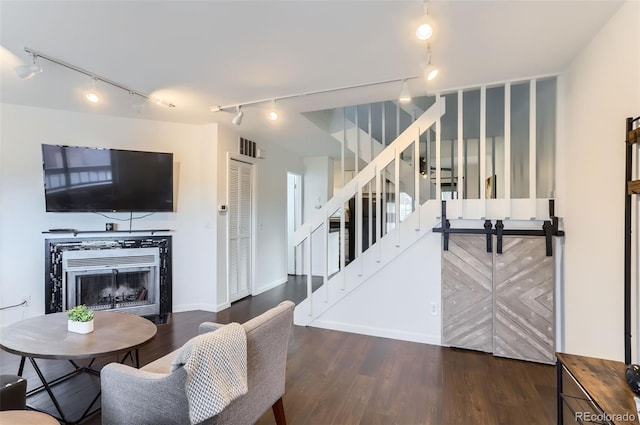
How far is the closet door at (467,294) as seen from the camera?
3057 mm

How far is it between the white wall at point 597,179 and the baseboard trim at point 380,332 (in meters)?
1.13

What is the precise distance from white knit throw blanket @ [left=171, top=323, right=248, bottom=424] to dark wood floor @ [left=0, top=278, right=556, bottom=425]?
935 millimetres

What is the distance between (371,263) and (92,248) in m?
3.29

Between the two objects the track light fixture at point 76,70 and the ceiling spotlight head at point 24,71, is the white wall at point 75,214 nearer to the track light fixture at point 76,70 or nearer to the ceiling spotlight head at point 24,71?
the track light fixture at point 76,70

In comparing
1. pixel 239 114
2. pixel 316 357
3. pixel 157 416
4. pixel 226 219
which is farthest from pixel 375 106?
pixel 157 416

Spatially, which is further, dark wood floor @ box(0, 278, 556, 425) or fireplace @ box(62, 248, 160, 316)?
fireplace @ box(62, 248, 160, 316)

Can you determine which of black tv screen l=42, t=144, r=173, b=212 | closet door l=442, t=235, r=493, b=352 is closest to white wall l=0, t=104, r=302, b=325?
black tv screen l=42, t=144, r=173, b=212

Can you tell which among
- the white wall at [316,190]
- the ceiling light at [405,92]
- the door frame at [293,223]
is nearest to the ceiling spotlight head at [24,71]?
the ceiling light at [405,92]

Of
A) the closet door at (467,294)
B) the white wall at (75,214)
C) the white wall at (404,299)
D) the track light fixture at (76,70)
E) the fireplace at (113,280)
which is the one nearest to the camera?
the track light fixture at (76,70)

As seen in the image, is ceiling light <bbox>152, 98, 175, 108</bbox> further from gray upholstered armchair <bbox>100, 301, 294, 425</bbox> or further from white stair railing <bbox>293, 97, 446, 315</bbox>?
gray upholstered armchair <bbox>100, 301, 294, 425</bbox>

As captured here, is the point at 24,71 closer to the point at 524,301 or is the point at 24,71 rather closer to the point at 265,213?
the point at 265,213

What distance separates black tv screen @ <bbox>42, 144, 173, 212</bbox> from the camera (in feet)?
11.7

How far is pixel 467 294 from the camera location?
10.2ft

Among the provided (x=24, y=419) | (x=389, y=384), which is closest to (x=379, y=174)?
(x=389, y=384)
